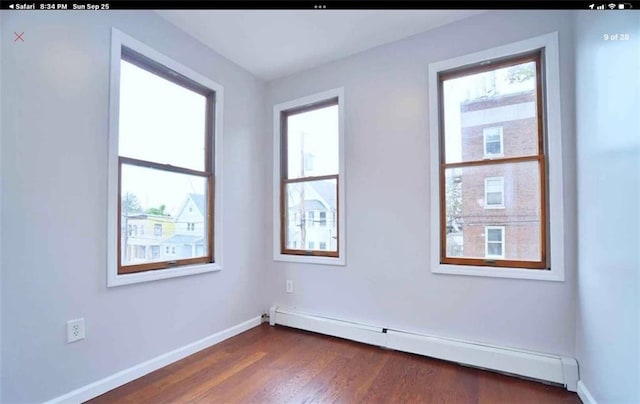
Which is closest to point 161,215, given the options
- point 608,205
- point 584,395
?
point 608,205

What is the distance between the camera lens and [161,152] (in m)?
2.05

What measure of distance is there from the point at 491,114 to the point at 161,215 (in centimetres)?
244

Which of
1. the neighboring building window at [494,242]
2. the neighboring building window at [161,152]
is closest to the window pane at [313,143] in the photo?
the neighboring building window at [161,152]

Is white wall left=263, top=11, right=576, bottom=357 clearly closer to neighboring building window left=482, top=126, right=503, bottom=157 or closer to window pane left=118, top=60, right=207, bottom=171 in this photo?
neighboring building window left=482, top=126, right=503, bottom=157

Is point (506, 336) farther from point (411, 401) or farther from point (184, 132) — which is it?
point (184, 132)

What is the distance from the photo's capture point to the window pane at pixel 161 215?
6.04 feet

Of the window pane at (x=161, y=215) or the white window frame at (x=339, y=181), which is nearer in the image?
the window pane at (x=161, y=215)

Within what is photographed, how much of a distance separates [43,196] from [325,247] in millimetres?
1907

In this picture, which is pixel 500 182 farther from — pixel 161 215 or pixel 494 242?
pixel 161 215

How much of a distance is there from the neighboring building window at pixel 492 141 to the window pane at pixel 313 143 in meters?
1.16

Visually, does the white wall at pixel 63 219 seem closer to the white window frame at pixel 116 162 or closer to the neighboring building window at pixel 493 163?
the white window frame at pixel 116 162

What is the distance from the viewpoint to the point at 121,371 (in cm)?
171

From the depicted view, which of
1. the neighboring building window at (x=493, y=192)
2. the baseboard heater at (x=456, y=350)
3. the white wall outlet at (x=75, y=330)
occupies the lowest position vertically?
the baseboard heater at (x=456, y=350)

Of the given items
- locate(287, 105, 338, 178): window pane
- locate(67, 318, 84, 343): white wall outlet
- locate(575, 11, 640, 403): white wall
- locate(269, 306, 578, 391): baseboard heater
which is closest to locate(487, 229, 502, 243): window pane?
locate(575, 11, 640, 403): white wall
